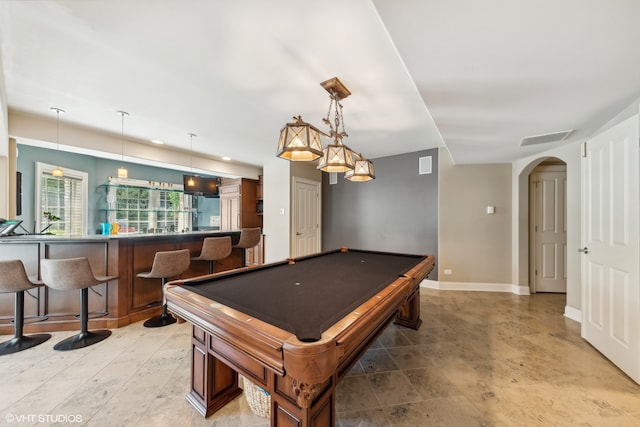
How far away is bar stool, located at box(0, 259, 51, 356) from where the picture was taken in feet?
7.15

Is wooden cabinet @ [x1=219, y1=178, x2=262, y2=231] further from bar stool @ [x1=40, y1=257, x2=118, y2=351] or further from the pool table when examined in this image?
the pool table

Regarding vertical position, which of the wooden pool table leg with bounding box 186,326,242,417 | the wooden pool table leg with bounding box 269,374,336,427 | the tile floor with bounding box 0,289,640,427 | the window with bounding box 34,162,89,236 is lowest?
the tile floor with bounding box 0,289,640,427

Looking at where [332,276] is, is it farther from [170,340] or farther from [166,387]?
[170,340]

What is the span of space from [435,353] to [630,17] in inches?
102

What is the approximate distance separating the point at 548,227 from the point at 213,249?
17.5 feet

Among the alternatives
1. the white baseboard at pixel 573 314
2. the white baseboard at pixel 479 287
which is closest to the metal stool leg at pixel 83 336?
the white baseboard at pixel 479 287

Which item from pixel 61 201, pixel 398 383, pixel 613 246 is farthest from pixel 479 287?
pixel 61 201

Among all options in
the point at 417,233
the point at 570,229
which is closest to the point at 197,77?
the point at 417,233

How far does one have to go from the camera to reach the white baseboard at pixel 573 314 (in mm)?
2949

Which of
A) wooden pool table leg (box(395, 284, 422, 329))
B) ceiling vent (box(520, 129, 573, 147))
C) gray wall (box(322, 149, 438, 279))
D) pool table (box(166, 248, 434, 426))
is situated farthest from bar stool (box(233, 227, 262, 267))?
ceiling vent (box(520, 129, 573, 147))

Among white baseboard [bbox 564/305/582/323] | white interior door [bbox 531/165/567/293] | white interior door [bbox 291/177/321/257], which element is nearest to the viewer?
white baseboard [bbox 564/305/582/323]

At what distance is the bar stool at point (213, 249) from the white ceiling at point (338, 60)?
1647mm

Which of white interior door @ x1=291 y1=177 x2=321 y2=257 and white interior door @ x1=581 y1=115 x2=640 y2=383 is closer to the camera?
white interior door @ x1=581 y1=115 x2=640 y2=383

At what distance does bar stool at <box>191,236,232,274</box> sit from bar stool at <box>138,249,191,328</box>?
1.22 ft
